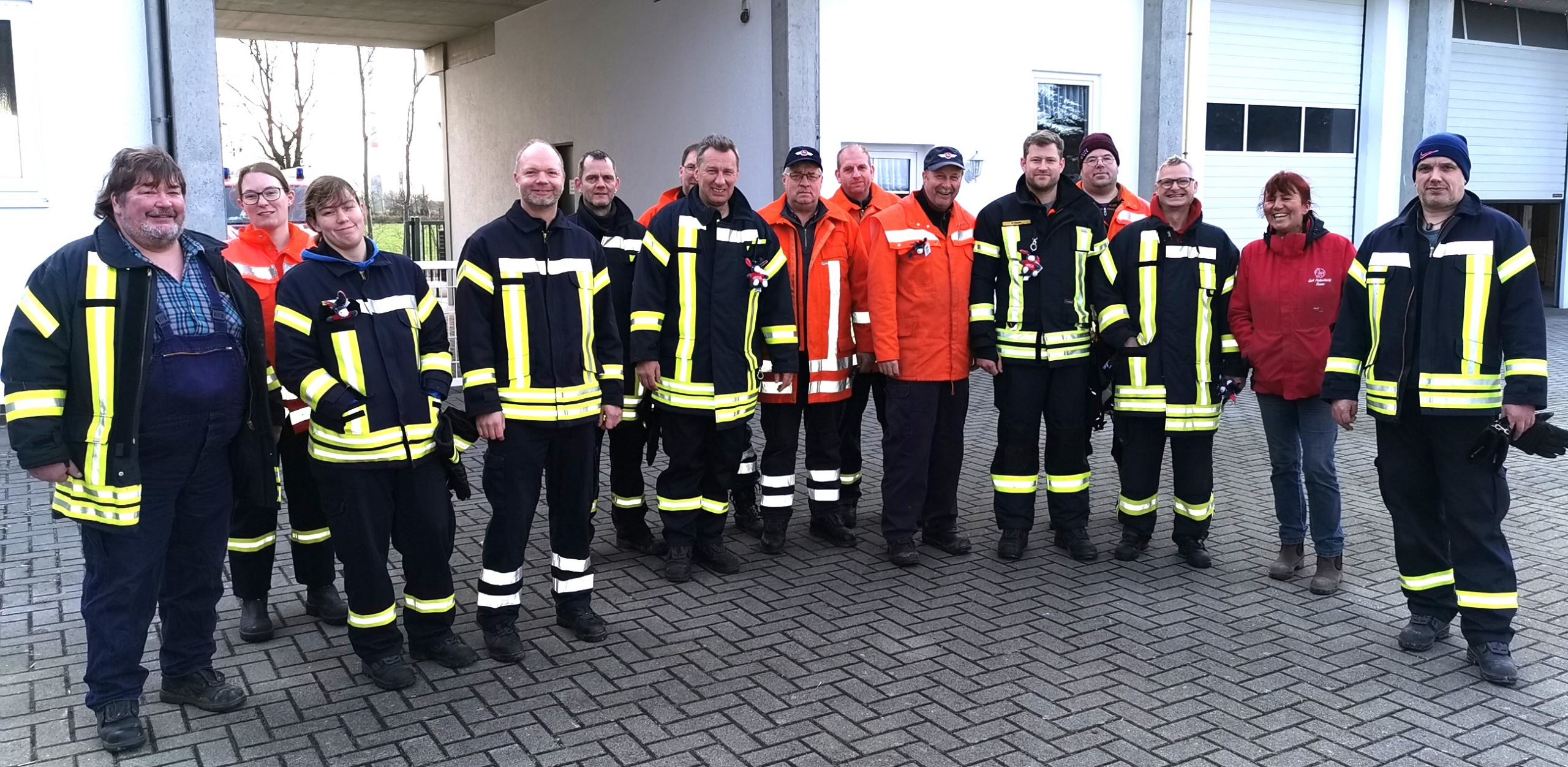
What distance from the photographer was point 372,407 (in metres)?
4.36

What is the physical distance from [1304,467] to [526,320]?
3.81 meters

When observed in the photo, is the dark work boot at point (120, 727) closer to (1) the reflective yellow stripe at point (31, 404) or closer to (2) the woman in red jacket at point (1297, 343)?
(1) the reflective yellow stripe at point (31, 404)

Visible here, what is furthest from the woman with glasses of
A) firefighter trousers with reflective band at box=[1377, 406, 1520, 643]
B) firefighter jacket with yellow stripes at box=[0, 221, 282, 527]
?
firefighter trousers with reflective band at box=[1377, 406, 1520, 643]

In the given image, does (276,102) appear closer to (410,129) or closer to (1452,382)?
(410,129)

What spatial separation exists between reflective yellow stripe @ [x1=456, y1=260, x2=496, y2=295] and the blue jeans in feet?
12.1

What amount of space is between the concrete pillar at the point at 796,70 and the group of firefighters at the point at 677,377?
4499mm

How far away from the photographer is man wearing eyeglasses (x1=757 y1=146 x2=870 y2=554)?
6223mm

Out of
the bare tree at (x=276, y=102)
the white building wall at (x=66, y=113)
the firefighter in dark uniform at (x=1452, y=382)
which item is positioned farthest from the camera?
the bare tree at (x=276, y=102)

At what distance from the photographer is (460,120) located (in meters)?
20.8

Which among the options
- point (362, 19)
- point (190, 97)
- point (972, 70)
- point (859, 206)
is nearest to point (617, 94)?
point (972, 70)

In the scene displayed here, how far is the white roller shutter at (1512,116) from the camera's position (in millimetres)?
18188

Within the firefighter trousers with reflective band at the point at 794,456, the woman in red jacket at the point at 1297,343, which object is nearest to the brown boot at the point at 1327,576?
the woman in red jacket at the point at 1297,343

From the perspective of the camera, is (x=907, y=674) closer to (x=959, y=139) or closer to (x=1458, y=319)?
(x=1458, y=319)

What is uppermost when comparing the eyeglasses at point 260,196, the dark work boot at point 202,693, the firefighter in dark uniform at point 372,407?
the eyeglasses at point 260,196
